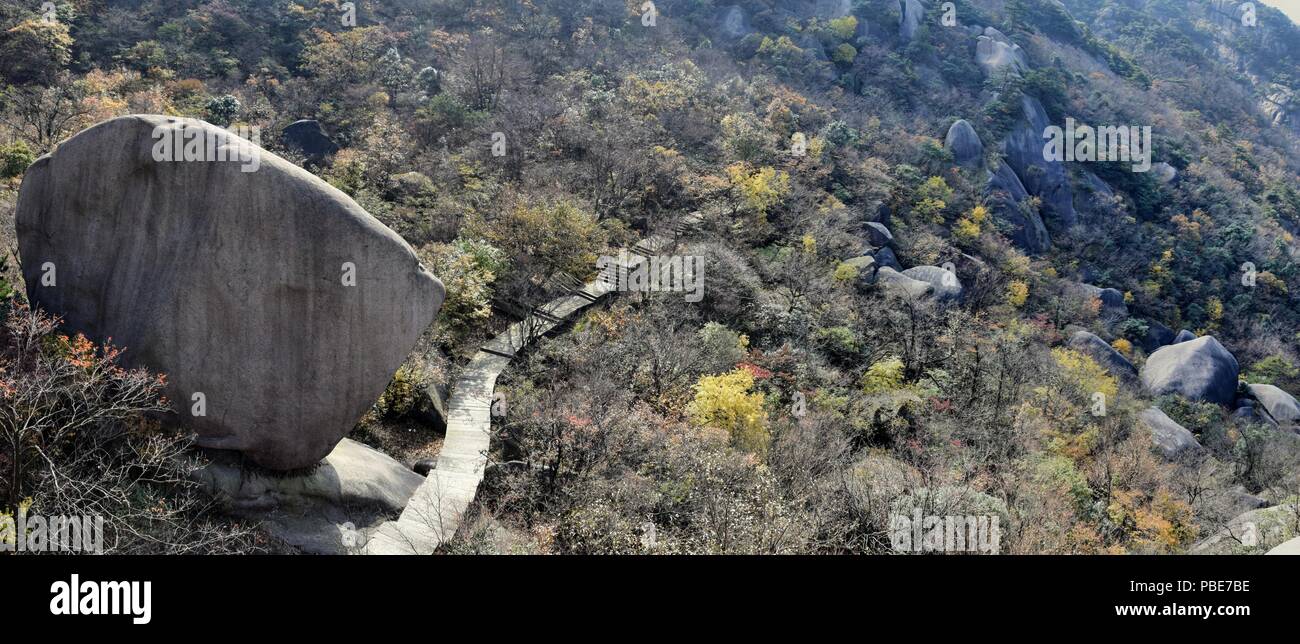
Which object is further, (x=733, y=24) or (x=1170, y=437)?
(x=733, y=24)

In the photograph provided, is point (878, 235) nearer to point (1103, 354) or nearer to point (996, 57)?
point (1103, 354)

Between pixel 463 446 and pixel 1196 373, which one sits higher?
pixel 463 446

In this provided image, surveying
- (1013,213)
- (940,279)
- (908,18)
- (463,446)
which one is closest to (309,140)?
(463,446)

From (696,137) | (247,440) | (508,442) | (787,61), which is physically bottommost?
(508,442)

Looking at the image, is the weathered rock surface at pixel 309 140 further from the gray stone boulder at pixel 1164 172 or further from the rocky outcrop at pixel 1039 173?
the gray stone boulder at pixel 1164 172
